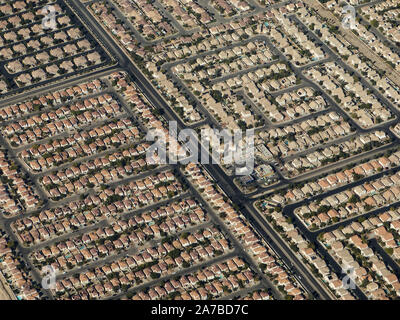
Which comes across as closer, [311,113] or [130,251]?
[130,251]

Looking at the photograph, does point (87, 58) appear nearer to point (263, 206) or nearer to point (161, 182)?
point (161, 182)

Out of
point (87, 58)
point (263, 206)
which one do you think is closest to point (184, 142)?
point (263, 206)

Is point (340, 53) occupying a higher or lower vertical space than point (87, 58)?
higher

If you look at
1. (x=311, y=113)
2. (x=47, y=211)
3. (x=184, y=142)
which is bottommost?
(x=47, y=211)
